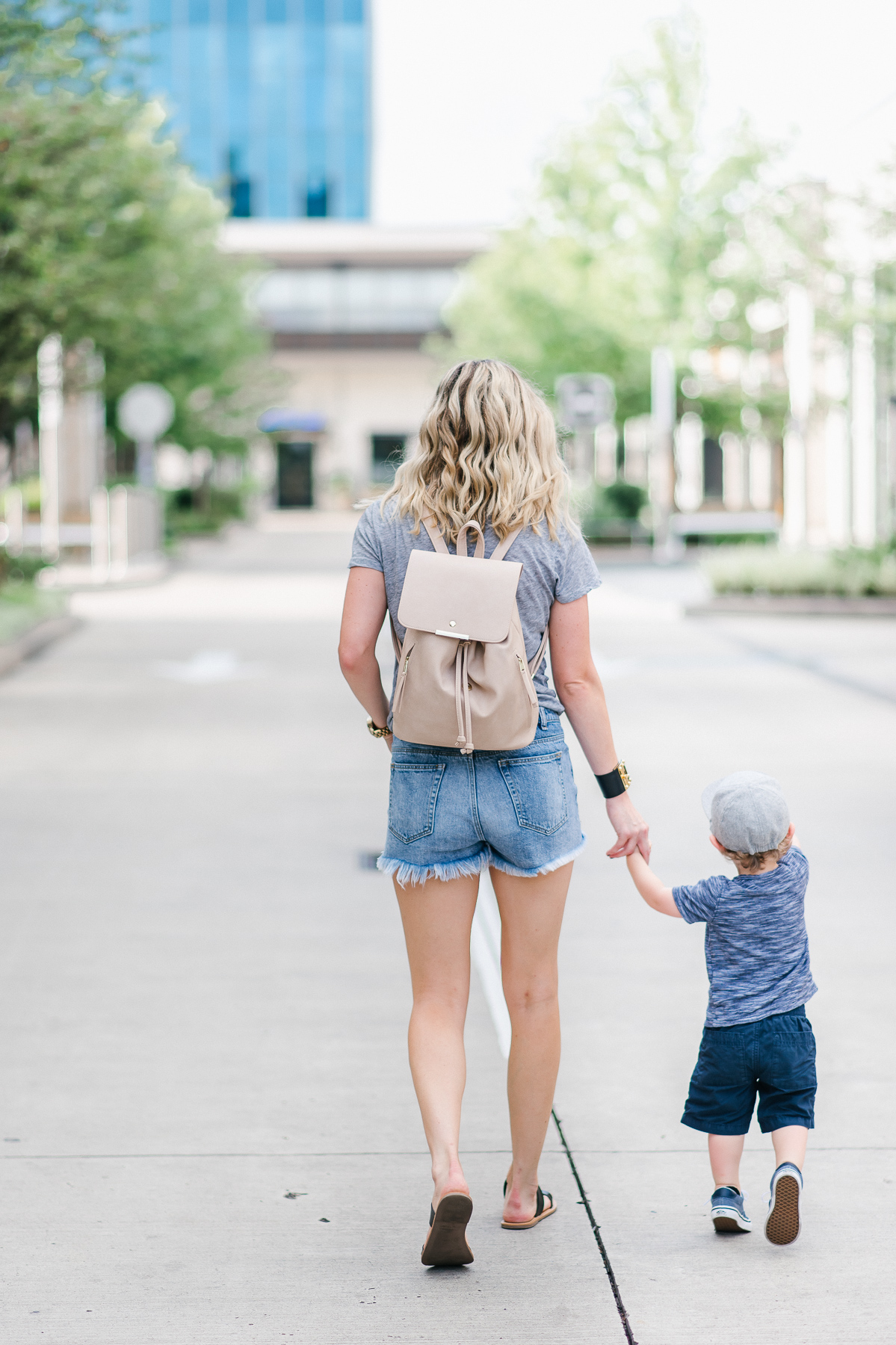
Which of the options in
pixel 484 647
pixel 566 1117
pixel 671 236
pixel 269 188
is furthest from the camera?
pixel 269 188

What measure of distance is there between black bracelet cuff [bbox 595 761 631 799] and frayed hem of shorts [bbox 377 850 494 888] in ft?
1.00

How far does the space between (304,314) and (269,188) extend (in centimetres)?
588

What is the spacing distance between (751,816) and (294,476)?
8325 centimetres

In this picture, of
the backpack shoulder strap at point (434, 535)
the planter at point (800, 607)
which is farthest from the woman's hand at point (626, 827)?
the planter at point (800, 607)

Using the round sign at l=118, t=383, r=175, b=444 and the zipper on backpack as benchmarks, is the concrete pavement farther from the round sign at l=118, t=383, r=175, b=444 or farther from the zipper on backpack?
the round sign at l=118, t=383, r=175, b=444

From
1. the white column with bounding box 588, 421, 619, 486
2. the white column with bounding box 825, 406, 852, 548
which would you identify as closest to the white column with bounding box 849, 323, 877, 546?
the white column with bounding box 825, 406, 852, 548

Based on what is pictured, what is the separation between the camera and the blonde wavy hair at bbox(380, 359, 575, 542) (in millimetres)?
3658

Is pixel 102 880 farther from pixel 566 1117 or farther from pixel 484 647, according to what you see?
pixel 484 647

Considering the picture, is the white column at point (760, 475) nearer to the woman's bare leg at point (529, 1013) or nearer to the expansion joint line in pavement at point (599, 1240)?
the expansion joint line in pavement at point (599, 1240)

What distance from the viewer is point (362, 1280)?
369 centimetres

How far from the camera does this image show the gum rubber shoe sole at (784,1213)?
378 cm

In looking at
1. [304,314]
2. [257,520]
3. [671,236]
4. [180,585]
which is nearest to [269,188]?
[304,314]

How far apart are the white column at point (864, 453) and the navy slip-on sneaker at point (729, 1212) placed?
30.8 metres

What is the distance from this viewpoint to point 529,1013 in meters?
3.90
